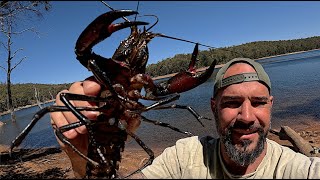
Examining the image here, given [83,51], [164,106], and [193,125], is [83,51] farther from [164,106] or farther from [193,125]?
[193,125]

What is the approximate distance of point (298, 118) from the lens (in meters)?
16.5

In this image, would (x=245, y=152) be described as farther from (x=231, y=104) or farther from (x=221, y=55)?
(x=221, y=55)

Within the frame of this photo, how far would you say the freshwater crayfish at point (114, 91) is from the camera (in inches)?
97.6

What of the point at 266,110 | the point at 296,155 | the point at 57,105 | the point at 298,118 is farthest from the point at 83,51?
the point at 298,118

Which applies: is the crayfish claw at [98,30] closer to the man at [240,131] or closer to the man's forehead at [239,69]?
the man at [240,131]

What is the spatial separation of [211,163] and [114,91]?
124cm

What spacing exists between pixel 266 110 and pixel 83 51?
5.77 ft

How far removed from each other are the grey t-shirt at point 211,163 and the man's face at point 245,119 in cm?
16

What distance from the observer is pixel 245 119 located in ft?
9.05

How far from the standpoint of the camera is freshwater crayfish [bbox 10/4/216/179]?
97.6 inches

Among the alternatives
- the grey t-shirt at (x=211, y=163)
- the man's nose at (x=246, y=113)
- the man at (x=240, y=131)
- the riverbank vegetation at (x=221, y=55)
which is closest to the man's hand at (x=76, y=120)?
the man at (x=240, y=131)

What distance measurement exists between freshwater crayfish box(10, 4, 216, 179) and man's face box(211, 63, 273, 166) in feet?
1.55

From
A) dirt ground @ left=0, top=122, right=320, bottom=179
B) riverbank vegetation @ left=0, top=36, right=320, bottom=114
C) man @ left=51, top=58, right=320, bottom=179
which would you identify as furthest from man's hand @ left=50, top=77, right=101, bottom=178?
riverbank vegetation @ left=0, top=36, right=320, bottom=114

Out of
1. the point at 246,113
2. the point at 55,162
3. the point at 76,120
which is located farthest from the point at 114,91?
the point at 55,162
